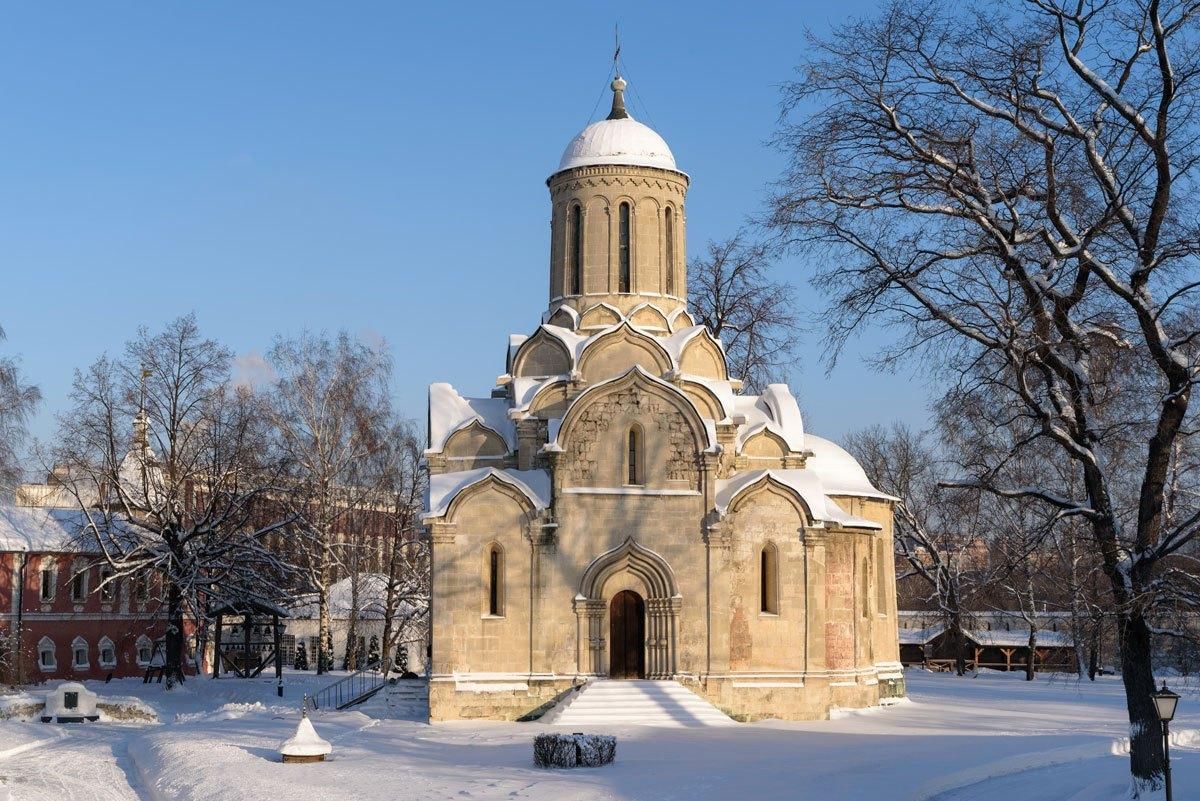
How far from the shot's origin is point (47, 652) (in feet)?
131

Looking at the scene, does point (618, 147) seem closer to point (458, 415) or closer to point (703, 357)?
point (703, 357)

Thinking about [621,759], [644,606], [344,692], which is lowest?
[621,759]


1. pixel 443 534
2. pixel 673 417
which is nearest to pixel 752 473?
pixel 673 417

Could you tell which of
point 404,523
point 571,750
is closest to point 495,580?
point 571,750

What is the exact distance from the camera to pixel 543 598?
79.6 ft

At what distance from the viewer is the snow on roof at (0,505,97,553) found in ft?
131

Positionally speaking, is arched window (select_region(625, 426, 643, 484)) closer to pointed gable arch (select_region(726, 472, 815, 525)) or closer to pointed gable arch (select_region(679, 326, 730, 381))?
pointed gable arch (select_region(726, 472, 815, 525))

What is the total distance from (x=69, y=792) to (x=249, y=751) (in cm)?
266

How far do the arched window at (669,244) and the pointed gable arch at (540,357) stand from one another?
3.06 meters

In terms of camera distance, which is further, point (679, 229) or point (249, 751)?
point (679, 229)

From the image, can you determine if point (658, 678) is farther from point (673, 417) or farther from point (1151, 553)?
point (1151, 553)

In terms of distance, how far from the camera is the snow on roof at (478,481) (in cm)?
2417

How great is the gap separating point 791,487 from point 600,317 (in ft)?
17.8

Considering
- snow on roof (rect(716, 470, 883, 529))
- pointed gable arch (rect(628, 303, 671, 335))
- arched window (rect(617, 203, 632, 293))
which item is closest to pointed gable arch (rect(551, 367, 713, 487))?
snow on roof (rect(716, 470, 883, 529))
